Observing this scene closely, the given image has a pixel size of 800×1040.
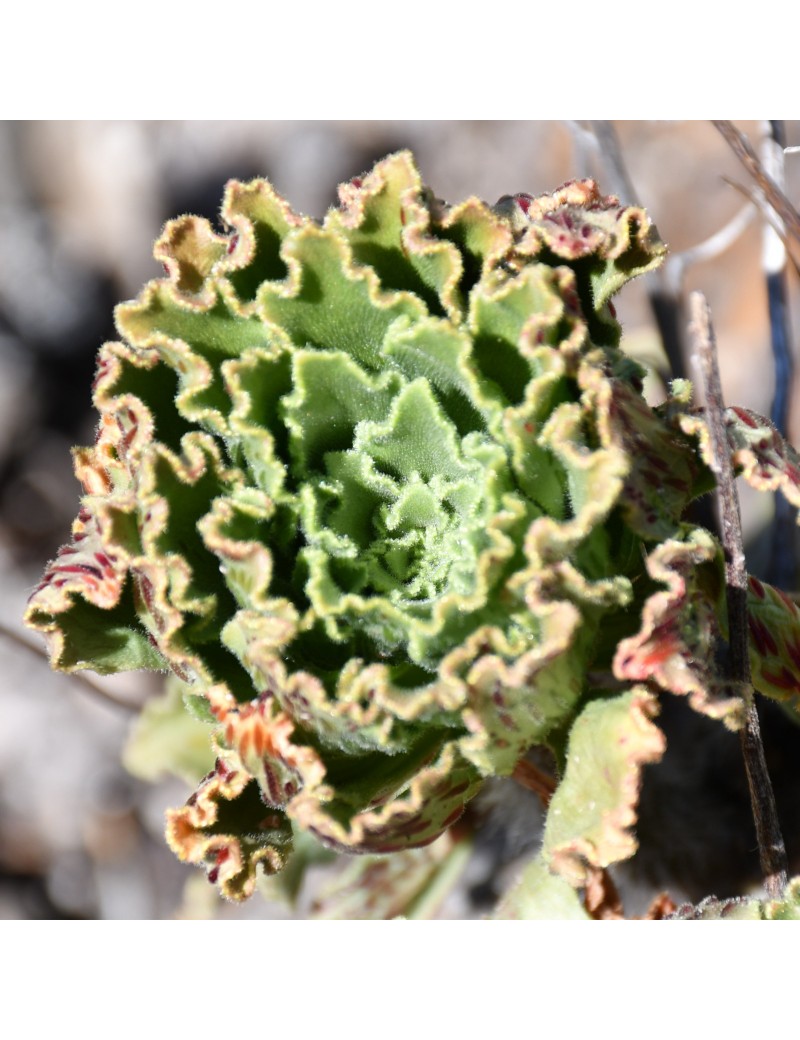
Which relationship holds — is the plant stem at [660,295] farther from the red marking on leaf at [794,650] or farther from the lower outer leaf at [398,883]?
the lower outer leaf at [398,883]

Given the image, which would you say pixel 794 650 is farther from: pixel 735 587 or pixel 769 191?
pixel 769 191

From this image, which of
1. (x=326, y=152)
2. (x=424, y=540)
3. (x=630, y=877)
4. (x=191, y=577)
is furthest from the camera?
(x=326, y=152)

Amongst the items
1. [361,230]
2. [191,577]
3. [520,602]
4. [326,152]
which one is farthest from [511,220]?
[326,152]

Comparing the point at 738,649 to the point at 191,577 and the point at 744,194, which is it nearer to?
the point at 191,577

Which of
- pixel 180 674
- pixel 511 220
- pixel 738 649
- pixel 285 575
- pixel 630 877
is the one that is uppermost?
pixel 511 220

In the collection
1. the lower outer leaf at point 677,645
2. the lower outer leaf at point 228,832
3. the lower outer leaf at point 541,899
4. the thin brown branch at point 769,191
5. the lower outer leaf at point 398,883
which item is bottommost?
the lower outer leaf at point 398,883

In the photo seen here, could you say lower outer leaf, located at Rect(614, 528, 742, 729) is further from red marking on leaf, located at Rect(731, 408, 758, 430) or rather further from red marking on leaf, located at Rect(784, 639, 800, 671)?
red marking on leaf, located at Rect(784, 639, 800, 671)

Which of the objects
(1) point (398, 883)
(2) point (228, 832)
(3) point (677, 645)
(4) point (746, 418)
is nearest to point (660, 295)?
(4) point (746, 418)

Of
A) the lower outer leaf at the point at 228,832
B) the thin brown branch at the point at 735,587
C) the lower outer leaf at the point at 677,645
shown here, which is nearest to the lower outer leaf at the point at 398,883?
the lower outer leaf at the point at 228,832
